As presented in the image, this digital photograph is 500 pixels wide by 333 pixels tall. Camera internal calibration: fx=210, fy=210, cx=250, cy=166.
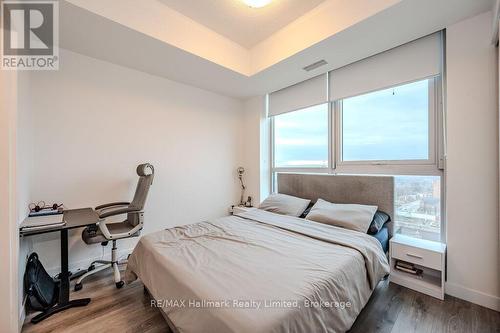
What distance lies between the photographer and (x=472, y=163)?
1864 mm

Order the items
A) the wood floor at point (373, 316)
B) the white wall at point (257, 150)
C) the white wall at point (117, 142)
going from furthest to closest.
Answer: the white wall at point (257, 150) → the white wall at point (117, 142) → the wood floor at point (373, 316)

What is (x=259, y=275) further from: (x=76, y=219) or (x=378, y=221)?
(x=76, y=219)

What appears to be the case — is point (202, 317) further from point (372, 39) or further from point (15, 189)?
point (372, 39)

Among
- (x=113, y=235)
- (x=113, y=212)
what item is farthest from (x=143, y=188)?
(x=113, y=235)

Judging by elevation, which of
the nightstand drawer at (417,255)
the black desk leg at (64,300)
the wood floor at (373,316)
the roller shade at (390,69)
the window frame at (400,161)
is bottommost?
the wood floor at (373,316)

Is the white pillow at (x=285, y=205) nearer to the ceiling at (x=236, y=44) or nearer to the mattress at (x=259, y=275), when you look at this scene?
the mattress at (x=259, y=275)

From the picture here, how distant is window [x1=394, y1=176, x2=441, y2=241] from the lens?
2232 mm

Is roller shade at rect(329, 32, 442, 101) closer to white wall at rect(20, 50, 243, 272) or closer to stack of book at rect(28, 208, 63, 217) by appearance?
white wall at rect(20, 50, 243, 272)

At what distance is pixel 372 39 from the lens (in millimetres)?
2172

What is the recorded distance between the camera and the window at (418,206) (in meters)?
2.23

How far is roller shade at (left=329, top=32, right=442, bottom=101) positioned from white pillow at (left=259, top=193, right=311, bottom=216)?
1.55 meters

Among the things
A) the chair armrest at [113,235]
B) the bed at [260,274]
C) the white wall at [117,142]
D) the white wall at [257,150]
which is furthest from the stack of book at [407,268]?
the chair armrest at [113,235]

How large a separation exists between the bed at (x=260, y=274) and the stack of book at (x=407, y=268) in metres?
0.53

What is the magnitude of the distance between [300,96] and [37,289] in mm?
3703
